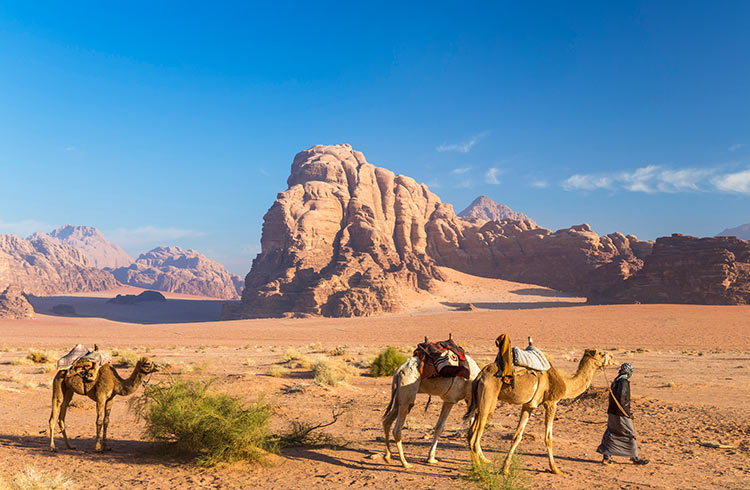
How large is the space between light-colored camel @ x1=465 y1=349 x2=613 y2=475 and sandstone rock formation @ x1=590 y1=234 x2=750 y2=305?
225 ft

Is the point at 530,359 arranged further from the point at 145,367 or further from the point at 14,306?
the point at 14,306

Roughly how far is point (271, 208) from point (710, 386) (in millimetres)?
81164

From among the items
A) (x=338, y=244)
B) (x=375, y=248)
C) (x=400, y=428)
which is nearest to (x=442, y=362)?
(x=400, y=428)

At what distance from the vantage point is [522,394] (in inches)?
289

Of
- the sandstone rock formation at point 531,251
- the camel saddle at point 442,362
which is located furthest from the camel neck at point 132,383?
the sandstone rock formation at point 531,251

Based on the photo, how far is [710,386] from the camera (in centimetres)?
1639

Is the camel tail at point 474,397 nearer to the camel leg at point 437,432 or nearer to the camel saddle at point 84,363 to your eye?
the camel leg at point 437,432

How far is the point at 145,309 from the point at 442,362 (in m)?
114

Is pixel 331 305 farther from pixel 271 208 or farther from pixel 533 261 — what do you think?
pixel 533 261

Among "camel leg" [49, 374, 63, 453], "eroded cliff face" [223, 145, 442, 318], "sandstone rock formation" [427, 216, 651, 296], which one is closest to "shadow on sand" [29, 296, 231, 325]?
"eroded cliff face" [223, 145, 442, 318]

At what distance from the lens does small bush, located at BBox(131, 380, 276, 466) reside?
776cm

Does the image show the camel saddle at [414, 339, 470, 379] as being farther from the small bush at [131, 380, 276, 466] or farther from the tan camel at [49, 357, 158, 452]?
the tan camel at [49, 357, 158, 452]

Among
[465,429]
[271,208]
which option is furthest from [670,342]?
[271,208]

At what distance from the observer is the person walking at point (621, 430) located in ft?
25.9
